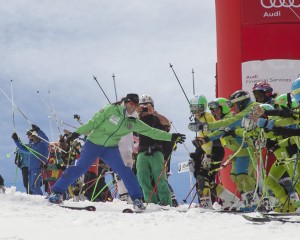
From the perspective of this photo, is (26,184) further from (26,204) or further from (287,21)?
(287,21)

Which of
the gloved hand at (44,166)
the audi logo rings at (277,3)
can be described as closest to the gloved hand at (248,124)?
the audi logo rings at (277,3)

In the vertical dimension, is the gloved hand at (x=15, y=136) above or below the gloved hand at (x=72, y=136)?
below

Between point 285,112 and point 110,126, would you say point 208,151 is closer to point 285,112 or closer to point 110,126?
point 110,126

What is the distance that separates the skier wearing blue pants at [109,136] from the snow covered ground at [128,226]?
117cm

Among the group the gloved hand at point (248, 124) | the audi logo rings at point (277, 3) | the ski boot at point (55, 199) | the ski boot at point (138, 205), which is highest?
the audi logo rings at point (277, 3)

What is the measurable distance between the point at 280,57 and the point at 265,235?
7.97 m

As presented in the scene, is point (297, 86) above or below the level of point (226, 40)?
below

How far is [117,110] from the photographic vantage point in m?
8.35

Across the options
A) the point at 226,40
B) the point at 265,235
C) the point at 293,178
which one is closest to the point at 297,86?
the point at 293,178

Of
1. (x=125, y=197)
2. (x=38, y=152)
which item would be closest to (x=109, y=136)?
(x=125, y=197)

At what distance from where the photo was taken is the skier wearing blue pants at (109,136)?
8.26 metres

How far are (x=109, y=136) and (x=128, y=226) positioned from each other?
2.91 meters

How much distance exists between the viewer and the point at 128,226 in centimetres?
564

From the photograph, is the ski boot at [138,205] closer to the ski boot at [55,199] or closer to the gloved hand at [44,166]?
the ski boot at [55,199]
